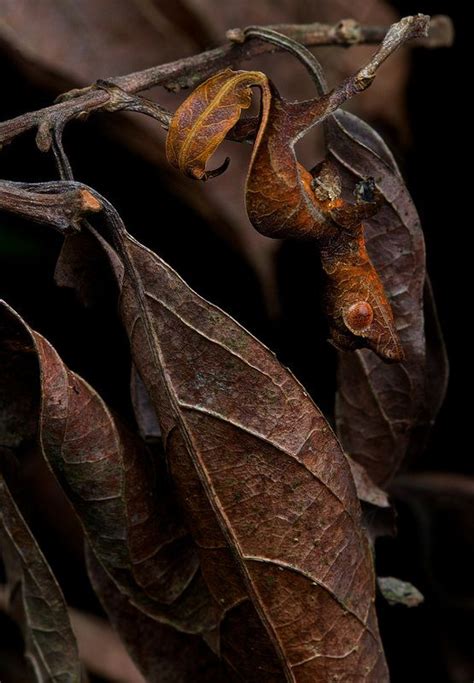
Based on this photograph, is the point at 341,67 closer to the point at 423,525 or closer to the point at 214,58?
the point at 214,58

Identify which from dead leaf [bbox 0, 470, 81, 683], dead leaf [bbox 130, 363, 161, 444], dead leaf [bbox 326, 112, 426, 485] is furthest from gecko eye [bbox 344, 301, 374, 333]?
dead leaf [bbox 0, 470, 81, 683]

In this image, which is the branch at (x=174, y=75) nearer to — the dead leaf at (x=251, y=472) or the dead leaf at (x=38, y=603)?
the dead leaf at (x=251, y=472)

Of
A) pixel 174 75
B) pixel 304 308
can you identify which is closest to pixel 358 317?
pixel 174 75

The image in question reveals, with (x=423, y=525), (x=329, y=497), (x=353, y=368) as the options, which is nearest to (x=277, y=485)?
(x=329, y=497)

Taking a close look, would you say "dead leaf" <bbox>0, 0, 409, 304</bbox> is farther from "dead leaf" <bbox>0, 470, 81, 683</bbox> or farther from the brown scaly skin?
"dead leaf" <bbox>0, 470, 81, 683</bbox>

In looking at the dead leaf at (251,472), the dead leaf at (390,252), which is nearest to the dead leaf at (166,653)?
the dead leaf at (251,472)

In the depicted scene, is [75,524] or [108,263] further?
[75,524]
